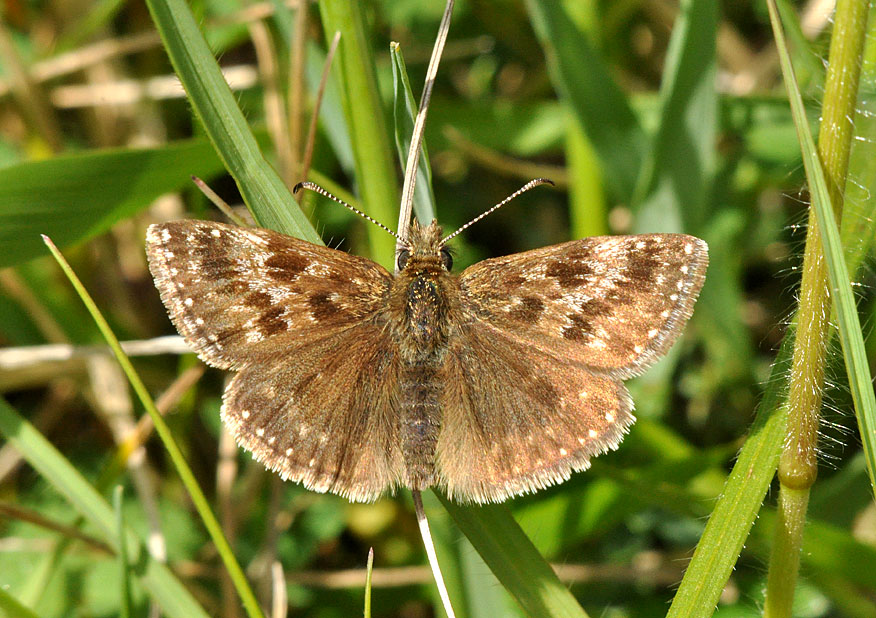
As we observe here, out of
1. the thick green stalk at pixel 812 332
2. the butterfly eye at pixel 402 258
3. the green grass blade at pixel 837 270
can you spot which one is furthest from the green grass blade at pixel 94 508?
the green grass blade at pixel 837 270

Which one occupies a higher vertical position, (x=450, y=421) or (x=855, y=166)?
(x=855, y=166)

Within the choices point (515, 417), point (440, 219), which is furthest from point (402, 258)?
point (440, 219)

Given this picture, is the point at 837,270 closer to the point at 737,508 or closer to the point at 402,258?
the point at 737,508

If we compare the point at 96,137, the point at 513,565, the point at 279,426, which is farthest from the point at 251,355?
the point at 96,137

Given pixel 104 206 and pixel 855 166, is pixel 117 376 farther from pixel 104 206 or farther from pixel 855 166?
pixel 855 166

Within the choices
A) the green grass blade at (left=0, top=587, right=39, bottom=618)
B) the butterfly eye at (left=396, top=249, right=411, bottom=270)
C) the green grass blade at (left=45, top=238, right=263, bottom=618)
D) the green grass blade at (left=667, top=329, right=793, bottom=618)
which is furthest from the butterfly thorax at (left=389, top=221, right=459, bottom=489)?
the green grass blade at (left=0, top=587, right=39, bottom=618)

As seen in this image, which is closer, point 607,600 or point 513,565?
point 513,565

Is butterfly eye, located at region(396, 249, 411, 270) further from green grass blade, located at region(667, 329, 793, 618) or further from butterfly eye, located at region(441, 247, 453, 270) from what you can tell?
green grass blade, located at region(667, 329, 793, 618)
